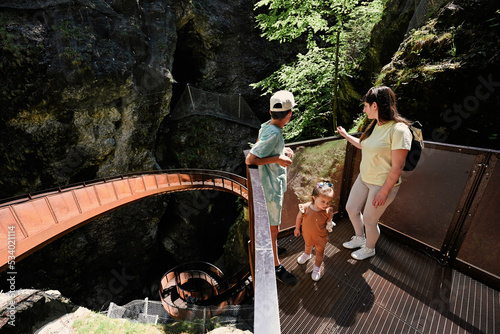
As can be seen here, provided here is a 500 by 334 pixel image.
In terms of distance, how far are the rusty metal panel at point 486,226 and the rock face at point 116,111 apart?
13.3 metres

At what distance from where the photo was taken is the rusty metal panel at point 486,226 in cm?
234

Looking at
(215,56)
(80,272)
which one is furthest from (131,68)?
(80,272)

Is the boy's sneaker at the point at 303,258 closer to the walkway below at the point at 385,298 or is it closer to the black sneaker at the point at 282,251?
the walkway below at the point at 385,298

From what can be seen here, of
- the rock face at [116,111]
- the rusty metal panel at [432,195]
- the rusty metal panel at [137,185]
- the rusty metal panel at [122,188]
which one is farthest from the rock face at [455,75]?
the rock face at [116,111]

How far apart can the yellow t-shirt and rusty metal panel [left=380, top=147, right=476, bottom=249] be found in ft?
3.33

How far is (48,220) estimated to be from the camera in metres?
5.15

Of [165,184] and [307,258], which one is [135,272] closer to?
[165,184]

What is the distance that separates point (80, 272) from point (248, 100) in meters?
15.2

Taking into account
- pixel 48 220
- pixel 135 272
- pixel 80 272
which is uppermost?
pixel 48 220

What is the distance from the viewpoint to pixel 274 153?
1.95 meters

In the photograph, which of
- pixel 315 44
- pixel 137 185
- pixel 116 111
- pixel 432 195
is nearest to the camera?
pixel 432 195

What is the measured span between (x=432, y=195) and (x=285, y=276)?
2201 mm

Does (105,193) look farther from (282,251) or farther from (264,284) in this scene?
(264,284)

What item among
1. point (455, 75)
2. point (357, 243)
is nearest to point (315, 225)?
point (357, 243)
